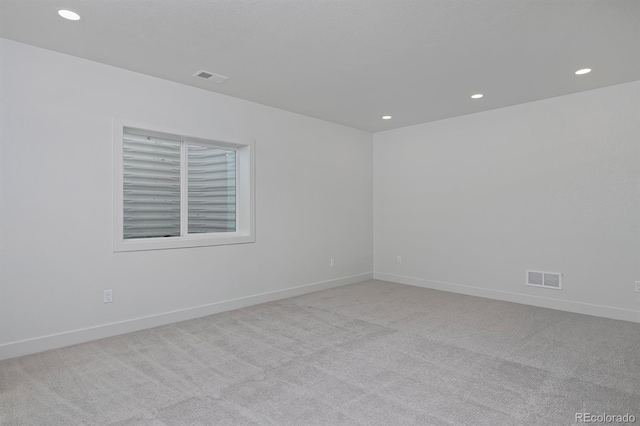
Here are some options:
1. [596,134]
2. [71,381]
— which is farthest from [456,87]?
[71,381]

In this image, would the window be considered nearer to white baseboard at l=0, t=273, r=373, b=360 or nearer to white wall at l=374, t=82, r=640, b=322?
white baseboard at l=0, t=273, r=373, b=360

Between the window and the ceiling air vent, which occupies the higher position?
the ceiling air vent

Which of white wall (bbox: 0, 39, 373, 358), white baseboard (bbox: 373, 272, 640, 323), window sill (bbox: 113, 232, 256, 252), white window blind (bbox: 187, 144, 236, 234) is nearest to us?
white wall (bbox: 0, 39, 373, 358)

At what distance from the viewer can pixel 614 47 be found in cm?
299

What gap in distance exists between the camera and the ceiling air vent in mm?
3540

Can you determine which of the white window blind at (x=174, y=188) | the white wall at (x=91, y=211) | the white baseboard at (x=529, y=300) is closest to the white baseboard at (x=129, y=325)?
the white wall at (x=91, y=211)

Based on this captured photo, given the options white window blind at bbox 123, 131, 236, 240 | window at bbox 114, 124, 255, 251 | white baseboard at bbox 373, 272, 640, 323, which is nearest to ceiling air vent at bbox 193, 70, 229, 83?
window at bbox 114, 124, 255, 251

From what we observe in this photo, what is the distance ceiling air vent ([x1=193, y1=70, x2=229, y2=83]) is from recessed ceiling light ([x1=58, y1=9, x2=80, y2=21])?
1123 mm

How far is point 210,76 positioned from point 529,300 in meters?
4.70

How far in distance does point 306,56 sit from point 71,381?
3132mm

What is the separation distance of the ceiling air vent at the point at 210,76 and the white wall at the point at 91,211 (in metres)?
0.35

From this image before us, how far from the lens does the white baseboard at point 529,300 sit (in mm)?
3916

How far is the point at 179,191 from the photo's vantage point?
4109 mm

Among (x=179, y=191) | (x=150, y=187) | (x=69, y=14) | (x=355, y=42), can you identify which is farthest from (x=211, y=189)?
(x=355, y=42)
